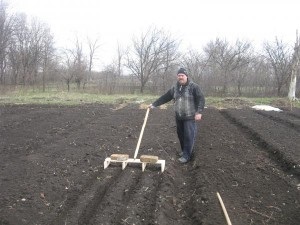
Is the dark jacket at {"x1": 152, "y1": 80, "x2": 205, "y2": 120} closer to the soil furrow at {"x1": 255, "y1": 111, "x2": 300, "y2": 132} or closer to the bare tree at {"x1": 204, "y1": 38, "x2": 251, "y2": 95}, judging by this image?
the soil furrow at {"x1": 255, "y1": 111, "x2": 300, "y2": 132}

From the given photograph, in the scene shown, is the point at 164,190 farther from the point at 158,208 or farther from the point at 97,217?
the point at 97,217

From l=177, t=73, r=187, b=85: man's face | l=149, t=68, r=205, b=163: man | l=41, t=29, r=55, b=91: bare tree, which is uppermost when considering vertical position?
l=41, t=29, r=55, b=91: bare tree

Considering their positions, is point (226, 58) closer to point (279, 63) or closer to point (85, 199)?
point (279, 63)

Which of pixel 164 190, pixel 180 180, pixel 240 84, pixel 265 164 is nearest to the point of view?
pixel 164 190

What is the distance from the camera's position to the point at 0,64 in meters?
41.2

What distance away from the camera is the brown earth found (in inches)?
184

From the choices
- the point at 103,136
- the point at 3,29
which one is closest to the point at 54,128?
the point at 103,136

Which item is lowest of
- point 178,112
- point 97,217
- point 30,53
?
point 97,217

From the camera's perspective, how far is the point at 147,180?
5.96 metres

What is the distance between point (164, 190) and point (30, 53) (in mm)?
→ 43475

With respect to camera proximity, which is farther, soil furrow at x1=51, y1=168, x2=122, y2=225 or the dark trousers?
the dark trousers

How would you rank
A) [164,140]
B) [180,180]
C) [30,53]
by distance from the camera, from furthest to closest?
[30,53] < [164,140] < [180,180]

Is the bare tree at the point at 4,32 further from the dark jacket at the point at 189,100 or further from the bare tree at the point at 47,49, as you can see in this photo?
the dark jacket at the point at 189,100

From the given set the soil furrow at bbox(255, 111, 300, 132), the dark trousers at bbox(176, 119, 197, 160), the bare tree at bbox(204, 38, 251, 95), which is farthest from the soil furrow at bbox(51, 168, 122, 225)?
the bare tree at bbox(204, 38, 251, 95)
